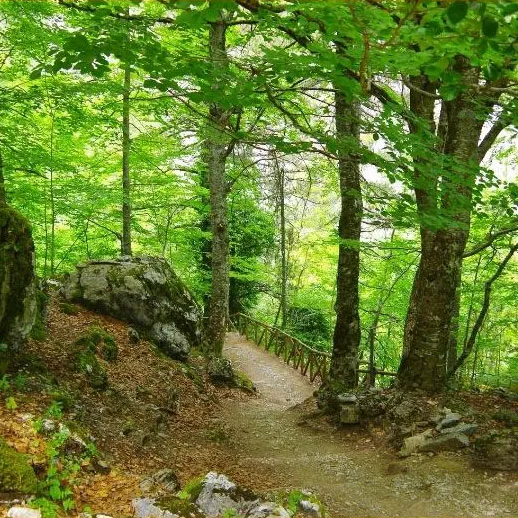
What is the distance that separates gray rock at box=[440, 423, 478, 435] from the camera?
5992 mm

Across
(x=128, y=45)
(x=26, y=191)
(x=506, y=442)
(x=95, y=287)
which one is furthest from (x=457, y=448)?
(x=26, y=191)

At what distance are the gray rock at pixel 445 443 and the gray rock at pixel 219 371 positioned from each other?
18.6ft

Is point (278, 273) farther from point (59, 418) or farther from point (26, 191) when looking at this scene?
point (59, 418)

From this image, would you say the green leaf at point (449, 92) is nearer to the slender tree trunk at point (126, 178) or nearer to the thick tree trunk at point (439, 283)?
the thick tree trunk at point (439, 283)

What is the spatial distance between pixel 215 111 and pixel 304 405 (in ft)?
22.1

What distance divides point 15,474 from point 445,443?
5.06 m

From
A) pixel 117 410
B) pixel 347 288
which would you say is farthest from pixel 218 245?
pixel 117 410

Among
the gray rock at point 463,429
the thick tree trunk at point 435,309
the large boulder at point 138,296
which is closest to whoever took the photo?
the gray rock at point 463,429

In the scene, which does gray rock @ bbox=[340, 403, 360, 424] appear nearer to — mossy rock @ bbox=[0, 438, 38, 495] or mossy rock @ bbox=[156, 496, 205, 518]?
mossy rock @ bbox=[156, 496, 205, 518]

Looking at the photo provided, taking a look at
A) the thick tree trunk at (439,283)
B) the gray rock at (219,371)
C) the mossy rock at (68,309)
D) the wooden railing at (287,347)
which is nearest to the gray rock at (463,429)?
the thick tree trunk at (439,283)

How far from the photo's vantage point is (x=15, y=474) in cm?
330

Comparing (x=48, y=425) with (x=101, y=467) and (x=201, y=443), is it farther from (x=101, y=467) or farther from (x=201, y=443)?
(x=201, y=443)

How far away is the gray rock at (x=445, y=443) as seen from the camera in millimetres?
5809

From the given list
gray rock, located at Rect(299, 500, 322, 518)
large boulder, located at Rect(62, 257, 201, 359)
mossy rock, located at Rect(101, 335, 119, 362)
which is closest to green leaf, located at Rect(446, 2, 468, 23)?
gray rock, located at Rect(299, 500, 322, 518)
